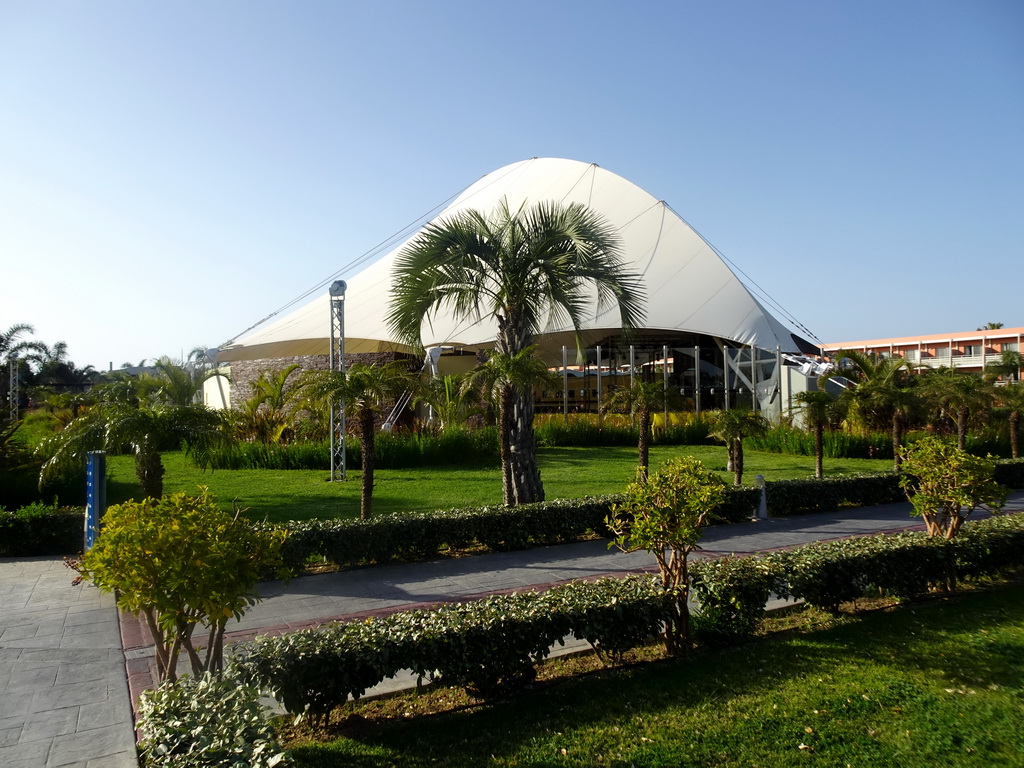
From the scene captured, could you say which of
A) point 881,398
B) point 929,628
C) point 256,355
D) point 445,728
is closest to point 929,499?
point 929,628

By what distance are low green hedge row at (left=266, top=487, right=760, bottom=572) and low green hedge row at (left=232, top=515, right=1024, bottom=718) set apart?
277 cm

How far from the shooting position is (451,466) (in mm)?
15797

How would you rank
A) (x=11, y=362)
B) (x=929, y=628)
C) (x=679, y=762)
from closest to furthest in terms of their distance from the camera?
1. (x=679, y=762)
2. (x=929, y=628)
3. (x=11, y=362)

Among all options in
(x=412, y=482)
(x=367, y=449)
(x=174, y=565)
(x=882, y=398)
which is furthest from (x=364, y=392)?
(x=882, y=398)

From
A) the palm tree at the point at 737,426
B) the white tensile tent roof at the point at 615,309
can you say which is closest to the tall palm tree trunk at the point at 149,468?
the palm tree at the point at 737,426

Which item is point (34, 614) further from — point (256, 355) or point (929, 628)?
point (256, 355)

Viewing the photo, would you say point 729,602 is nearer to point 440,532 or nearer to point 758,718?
point 758,718

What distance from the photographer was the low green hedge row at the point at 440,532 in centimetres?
745

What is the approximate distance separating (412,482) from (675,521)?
905cm

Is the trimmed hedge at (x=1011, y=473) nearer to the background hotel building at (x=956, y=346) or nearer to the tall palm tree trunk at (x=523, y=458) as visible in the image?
the tall palm tree trunk at (x=523, y=458)

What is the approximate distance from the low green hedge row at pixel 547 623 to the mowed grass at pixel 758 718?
234 millimetres

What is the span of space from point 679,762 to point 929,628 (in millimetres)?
3266

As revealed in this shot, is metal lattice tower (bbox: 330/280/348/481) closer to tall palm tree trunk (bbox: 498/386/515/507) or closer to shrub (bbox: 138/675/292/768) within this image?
tall palm tree trunk (bbox: 498/386/515/507)

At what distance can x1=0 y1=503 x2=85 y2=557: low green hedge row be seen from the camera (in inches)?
326
